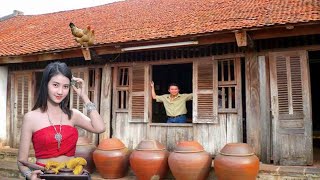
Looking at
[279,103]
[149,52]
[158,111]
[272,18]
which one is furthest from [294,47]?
[158,111]

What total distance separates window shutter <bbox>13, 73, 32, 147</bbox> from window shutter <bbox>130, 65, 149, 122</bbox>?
325 centimetres

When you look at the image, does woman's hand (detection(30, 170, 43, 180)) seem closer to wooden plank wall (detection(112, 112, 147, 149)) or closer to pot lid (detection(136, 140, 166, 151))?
pot lid (detection(136, 140, 166, 151))

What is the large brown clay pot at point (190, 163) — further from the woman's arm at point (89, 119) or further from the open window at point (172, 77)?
the open window at point (172, 77)

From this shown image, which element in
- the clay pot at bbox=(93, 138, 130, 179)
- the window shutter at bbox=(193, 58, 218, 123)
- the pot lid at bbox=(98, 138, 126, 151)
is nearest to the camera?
the clay pot at bbox=(93, 138, 130, 179)

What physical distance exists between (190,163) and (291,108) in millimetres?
2283

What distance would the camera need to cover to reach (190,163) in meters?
6.03

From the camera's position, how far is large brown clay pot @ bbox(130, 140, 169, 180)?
20.9 ft

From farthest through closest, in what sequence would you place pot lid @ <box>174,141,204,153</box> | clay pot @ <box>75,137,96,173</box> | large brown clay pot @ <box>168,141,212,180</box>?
clay pot @ <box>75,137,96,173</box>
pot lid @ <box>174,141,204,153</box>
large brown clay pot @ <box>168,141,212,180</box>

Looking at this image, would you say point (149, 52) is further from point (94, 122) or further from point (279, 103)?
point (94, 122)

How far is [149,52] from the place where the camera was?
25.6 feet

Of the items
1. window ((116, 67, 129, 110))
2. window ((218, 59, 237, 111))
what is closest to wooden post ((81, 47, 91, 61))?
window ((116, 67, 129, 110))

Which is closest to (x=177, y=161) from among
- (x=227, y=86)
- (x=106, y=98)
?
(x=227, y=86)

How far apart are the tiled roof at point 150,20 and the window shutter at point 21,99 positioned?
2.94ft

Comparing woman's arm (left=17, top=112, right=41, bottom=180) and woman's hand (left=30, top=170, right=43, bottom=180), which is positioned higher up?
woman's arm (left=17, top=112, right=41, bottom=180)
